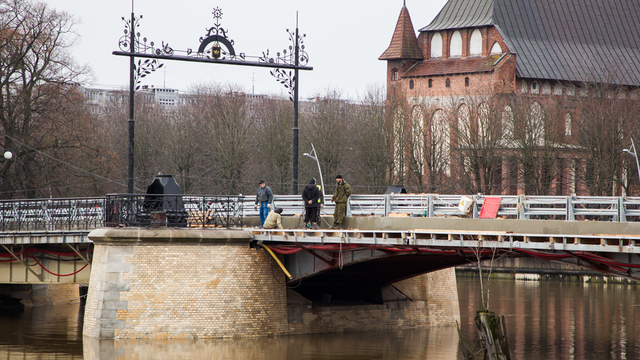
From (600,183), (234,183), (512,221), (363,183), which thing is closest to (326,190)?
(363,183)

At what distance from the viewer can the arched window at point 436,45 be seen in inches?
2724

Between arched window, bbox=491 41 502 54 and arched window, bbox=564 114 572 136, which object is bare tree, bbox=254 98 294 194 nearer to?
arched window, bbox=491 41 502 54

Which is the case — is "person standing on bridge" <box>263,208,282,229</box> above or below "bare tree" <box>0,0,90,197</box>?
below

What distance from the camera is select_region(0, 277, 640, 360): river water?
72.7ft

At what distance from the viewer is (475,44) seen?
220ft

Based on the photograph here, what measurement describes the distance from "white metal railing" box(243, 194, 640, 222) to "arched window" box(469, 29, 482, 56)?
4269cm

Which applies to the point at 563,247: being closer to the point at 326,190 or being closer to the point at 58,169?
the point at 58,169

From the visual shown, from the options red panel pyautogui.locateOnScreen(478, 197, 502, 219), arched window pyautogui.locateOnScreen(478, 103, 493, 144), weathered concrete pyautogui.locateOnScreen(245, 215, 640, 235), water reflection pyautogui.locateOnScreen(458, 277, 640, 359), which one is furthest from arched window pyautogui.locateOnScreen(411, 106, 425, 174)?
red panel pyautogui.locateOnScreen(478, 197, 502, 219)

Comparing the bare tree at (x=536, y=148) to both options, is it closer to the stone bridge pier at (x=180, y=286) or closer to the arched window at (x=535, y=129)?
the arched window at (x=535, y=129)

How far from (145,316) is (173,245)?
192cm

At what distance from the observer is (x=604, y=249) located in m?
17.2

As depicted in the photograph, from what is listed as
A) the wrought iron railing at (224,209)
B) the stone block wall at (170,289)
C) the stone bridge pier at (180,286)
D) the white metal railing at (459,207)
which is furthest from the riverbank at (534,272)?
the stone block wall at (170,289)

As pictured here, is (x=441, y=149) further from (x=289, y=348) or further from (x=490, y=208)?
(x=490, y=208)

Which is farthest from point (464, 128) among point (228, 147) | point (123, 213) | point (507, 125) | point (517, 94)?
point (123, 213)
